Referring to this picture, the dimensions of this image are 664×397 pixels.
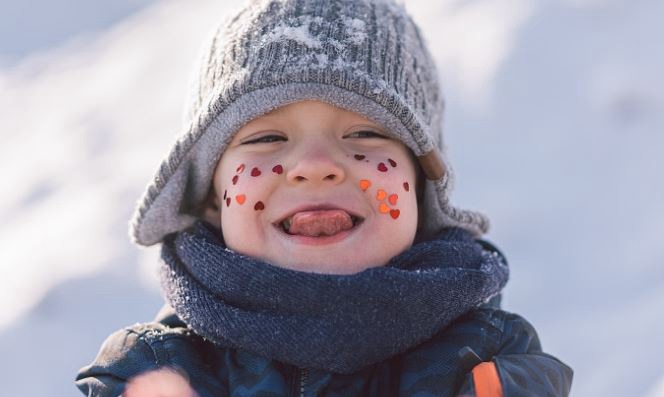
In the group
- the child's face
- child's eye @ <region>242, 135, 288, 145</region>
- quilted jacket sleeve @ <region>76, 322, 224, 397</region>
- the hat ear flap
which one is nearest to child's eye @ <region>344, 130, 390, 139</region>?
the child's face

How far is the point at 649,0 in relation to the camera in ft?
9.15

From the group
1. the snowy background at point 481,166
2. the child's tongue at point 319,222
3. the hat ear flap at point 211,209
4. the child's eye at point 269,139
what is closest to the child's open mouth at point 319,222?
the child's tongue at point 319,222

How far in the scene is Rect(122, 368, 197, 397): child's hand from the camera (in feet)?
4.80

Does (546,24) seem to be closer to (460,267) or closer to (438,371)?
(460,267)

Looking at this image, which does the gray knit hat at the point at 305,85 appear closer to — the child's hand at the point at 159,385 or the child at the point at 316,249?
the child at the point at 316,249

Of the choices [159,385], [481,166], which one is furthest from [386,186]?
[481,166]

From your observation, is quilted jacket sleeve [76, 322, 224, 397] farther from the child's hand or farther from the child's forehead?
the child's forehead

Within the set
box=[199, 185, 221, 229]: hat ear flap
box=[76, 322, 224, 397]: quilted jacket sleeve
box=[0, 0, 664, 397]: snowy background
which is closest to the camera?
box=[76, 322, 224, 397]: quilted jacket sleeve

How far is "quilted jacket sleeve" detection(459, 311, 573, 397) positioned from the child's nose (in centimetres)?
35

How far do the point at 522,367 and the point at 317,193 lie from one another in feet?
1.34

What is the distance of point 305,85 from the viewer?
5.01ft

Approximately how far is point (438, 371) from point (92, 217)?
139 cm

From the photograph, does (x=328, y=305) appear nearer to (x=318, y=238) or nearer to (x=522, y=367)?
(x=318, y=238)

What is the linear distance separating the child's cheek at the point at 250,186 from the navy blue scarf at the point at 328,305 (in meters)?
0.08
